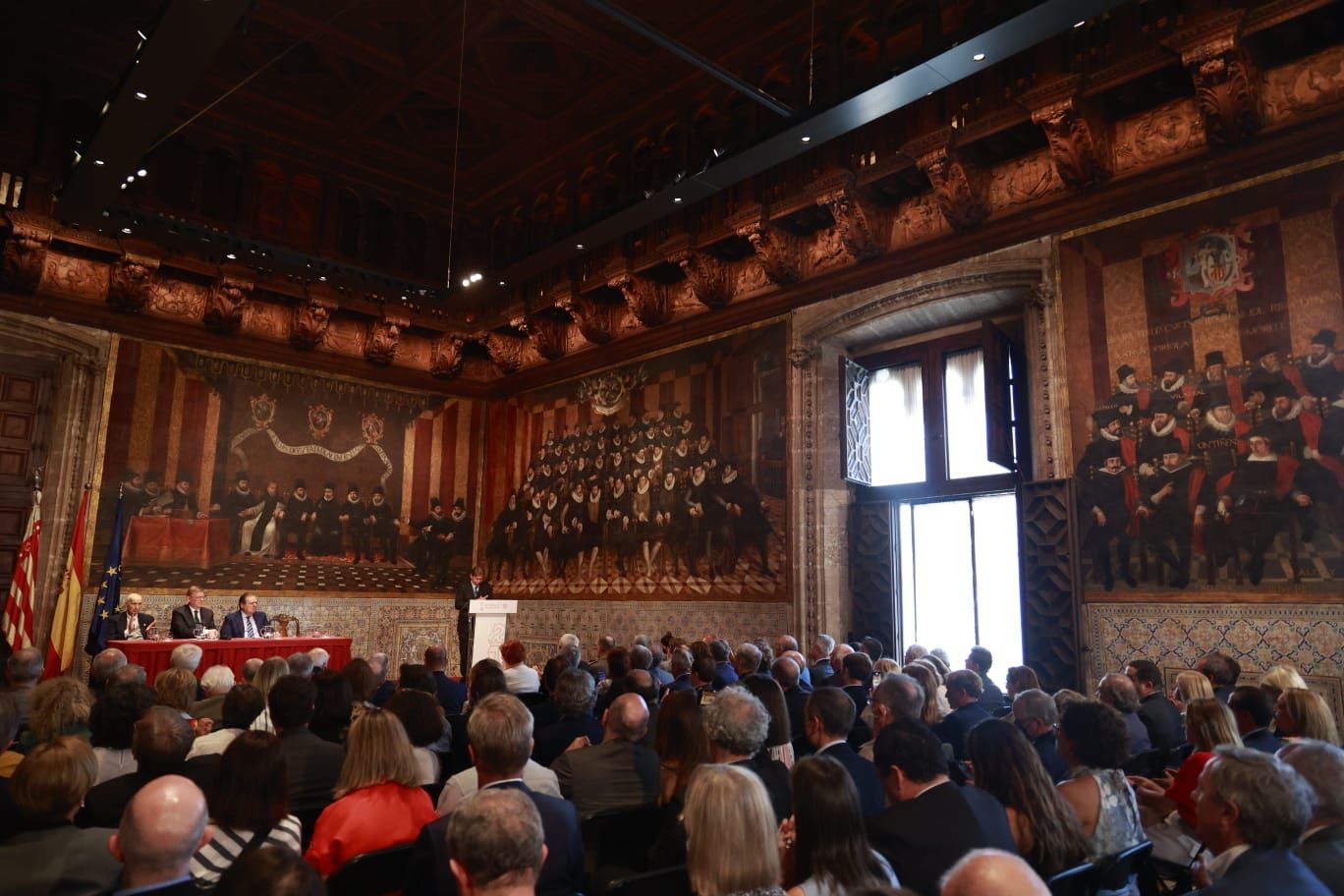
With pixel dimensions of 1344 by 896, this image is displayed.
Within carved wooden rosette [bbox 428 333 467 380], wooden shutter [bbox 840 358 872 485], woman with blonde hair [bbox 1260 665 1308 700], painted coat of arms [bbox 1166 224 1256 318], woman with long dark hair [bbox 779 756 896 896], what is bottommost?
woman with long dark hair [bbox 779 756 896 896]

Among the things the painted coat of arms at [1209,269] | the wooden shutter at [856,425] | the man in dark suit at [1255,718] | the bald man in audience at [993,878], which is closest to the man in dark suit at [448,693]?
the man in dark suit at [1255,718]

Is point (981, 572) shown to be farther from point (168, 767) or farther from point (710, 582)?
point (168, 767)

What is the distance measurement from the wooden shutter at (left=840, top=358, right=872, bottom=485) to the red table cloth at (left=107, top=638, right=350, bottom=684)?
281 inches

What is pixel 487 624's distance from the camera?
48.6 ft

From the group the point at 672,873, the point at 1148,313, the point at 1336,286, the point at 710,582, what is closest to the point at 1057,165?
the point at 1148,313

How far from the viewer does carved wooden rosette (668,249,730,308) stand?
13945mm

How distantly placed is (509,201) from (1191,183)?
39.8 ft

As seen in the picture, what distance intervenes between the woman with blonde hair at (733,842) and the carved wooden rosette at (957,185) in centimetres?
977

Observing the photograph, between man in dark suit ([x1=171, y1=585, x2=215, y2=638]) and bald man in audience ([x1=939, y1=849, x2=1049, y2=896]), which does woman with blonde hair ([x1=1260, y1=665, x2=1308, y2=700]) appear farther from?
man in dark suit ([x1=171, y1=585, x2=215, y2=638])

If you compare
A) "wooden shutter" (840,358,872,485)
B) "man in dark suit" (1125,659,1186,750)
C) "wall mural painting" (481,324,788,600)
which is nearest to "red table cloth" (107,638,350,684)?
"wall mural painting" (481,324,788,600)

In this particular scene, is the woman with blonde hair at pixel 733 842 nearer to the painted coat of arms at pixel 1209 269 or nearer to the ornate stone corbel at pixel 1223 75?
the painted coat of arms at pixel 1209 269

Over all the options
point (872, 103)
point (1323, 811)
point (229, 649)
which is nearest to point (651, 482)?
point (229, 649)

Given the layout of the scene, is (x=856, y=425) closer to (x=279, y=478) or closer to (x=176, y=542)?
(x=279, y=478)

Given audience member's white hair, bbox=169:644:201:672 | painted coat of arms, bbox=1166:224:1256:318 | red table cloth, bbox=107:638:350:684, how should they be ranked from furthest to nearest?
red table cloth, bbox=107:638:350:684, painted coat of arms, bbox=1166:224:1256:318, audience member's white hair, bbox=169:644:201:672
